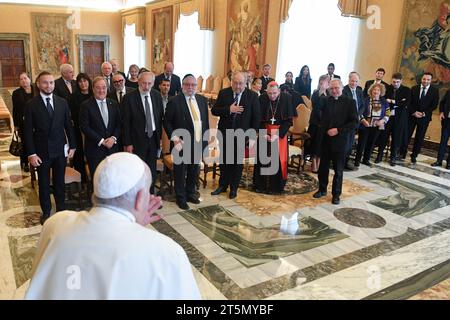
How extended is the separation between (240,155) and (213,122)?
42.7 inches

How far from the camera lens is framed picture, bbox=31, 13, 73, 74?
1884 cm

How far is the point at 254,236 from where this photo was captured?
4.35m

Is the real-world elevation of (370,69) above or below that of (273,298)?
above

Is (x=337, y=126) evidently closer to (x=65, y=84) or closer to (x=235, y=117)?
(x=235, y=117)

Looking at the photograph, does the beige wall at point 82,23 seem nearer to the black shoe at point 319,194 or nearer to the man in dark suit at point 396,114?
the man in dark suit at point 396,114

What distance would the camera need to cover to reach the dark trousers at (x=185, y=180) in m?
4.99

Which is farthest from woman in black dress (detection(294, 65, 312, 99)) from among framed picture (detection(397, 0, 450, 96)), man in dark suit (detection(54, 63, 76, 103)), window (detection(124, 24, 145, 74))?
window (detection(124, 24, 145, 74))

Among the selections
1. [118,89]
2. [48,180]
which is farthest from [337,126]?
[48,180]

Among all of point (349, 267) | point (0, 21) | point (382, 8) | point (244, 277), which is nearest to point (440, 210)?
point (349, 267)

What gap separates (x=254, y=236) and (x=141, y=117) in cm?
201

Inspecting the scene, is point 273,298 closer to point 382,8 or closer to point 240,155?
point 240,155

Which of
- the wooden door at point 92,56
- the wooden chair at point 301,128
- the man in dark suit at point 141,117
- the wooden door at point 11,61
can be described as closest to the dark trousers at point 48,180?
the man in dark suit at point 141,117

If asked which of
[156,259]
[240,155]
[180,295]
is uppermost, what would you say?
[156,259]

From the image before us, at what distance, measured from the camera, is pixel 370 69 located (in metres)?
9.42
